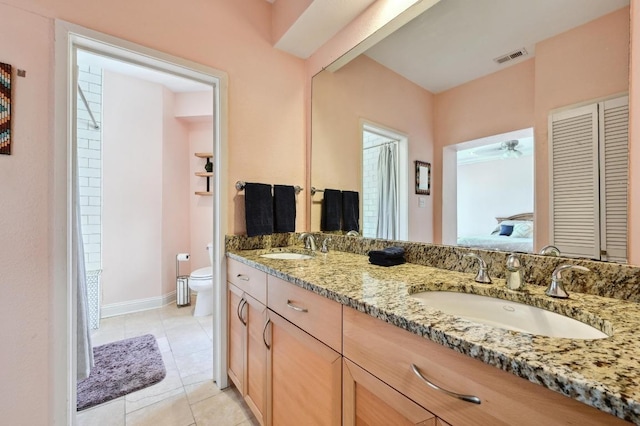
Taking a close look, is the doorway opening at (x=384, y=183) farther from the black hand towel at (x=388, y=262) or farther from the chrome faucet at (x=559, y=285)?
the chrome faucet at (x=559, y=285)

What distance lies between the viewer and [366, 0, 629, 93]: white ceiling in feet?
2.85

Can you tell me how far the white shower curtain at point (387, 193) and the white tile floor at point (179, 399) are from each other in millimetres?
1233

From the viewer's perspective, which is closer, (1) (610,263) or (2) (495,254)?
(1) (610,263)

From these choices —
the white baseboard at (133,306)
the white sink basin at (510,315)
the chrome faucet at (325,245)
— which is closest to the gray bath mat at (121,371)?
the white baseboard at (133,306)

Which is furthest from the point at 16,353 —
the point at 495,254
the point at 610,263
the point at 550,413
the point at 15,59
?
the point at 610,263

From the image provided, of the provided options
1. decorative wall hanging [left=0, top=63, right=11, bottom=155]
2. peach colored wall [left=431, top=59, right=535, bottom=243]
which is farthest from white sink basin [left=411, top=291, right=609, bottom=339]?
decorative wall hanging [left=0, top=63, right=11, bottom=155]

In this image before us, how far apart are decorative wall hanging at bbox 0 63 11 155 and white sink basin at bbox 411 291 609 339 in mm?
1753

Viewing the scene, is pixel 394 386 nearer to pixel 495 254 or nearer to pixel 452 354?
pixel 452 354

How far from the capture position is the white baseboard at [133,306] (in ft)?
8.75

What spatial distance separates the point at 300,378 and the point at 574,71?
4.50 ft

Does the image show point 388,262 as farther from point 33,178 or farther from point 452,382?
point 33,178

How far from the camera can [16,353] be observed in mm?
1137

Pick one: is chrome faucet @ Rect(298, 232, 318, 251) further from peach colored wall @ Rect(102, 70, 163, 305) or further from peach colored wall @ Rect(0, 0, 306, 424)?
peach colored wall @ Rect(102, 70, 163, 305)

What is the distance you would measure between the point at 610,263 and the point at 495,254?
30 cm
